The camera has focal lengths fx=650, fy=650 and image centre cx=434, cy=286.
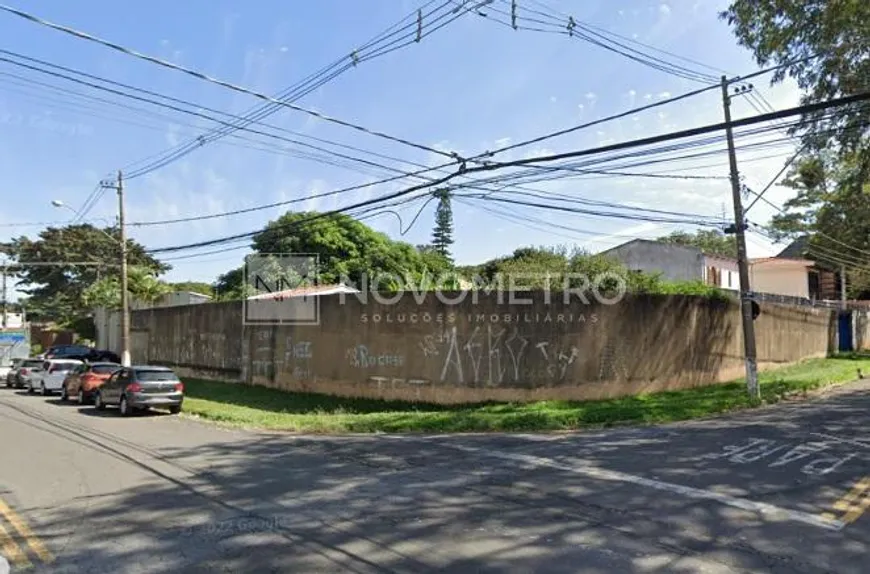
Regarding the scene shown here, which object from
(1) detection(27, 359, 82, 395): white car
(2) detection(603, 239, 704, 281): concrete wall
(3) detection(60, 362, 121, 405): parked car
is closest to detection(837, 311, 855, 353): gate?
(2) detection(603, 239, 704, 281): concrete wall

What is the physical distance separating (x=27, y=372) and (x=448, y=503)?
2882 centimetres

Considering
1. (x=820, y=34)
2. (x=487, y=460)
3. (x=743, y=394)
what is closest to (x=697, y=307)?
(x=743, y=394)

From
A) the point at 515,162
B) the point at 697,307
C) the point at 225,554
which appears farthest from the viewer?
the point at 697,307

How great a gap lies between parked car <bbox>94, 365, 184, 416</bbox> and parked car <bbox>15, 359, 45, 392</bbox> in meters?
11.4

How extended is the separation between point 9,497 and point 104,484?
1.07 meters

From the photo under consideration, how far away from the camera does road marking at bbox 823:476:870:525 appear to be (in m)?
6.84

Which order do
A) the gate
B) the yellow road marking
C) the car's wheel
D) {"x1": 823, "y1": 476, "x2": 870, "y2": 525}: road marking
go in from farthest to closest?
the gate, the car's wheel, {"x1": 823, "y1": 476, "x2": 870, "y2": 525}: road marking, the yellow road marking

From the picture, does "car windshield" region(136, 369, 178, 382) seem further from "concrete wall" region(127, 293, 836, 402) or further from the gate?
the gate

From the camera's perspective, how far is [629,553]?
564 centimetres

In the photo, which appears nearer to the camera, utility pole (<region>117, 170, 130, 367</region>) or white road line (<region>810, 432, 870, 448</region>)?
white road line (<region>810, 432, 870, 448</region>)

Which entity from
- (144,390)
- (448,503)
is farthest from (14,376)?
(448,503)

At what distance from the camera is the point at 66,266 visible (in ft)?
195

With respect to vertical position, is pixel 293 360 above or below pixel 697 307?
below

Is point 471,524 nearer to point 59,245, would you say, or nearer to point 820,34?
point 820,34
